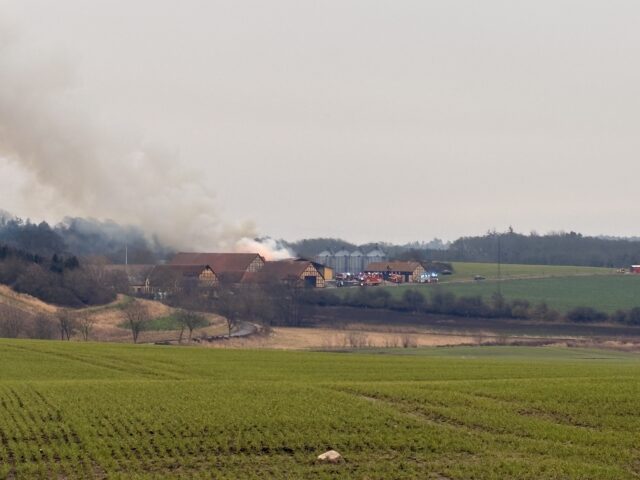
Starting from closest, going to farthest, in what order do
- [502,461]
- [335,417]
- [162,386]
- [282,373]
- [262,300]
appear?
[502,461] → [335,417] → [162,386] → [282,373] → [262,300]

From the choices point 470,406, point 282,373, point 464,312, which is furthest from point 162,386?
point 464,312

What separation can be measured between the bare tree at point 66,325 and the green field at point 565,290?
57.7 metres

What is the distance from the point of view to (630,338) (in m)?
103

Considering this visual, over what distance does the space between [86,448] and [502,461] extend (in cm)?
1243

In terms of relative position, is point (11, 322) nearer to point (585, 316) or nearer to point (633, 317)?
point (585, 316)

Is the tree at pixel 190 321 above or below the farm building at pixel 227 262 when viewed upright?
below

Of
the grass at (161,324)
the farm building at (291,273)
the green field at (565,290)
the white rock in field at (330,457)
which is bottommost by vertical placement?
the white rock in field at (330,457)

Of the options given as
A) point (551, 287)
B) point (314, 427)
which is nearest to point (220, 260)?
point (551, 287)

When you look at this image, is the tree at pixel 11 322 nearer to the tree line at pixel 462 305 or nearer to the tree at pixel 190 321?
the tree at pixel 190 321

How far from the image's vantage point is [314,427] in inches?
1241

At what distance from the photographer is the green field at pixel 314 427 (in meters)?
27.1

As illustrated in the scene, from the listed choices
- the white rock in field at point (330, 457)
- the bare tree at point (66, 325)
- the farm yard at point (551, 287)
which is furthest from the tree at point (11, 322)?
the white rock in field at point (330, 457)

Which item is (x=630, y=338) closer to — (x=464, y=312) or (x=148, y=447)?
(x=464, y=312)

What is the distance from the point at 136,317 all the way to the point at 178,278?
122ft
